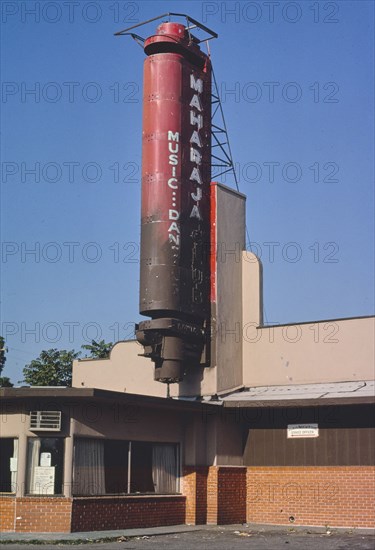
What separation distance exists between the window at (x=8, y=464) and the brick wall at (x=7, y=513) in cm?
35

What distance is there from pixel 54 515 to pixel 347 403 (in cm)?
972

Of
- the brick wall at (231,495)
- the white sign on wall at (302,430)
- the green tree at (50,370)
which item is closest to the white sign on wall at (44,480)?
the brick wall at (231,495)

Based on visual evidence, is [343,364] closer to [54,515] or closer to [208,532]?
[208,532]

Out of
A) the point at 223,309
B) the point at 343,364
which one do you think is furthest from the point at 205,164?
the point at 343,364

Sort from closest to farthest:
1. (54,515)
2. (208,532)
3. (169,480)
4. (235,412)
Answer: (54,515) < (208,532) < (169,480) < (235,412)

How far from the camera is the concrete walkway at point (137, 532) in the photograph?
22250 millimetres

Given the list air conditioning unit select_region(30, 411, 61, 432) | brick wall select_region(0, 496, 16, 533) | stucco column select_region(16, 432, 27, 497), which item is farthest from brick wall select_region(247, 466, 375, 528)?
brick wall select_region(0, 496, 16, 533)

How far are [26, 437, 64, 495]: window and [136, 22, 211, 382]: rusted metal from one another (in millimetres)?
5970

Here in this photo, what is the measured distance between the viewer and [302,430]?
2898 cm

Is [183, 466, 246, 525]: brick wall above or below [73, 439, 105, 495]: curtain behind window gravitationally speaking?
below

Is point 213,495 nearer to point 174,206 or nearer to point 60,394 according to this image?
point 60,394

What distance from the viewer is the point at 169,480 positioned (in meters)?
28.4

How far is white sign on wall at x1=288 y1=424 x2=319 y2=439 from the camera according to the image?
28719mm

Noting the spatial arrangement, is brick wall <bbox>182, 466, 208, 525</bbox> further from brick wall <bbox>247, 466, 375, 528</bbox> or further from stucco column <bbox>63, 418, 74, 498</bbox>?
stucco column <bbox>63, 418, 74, 498</bbox>
